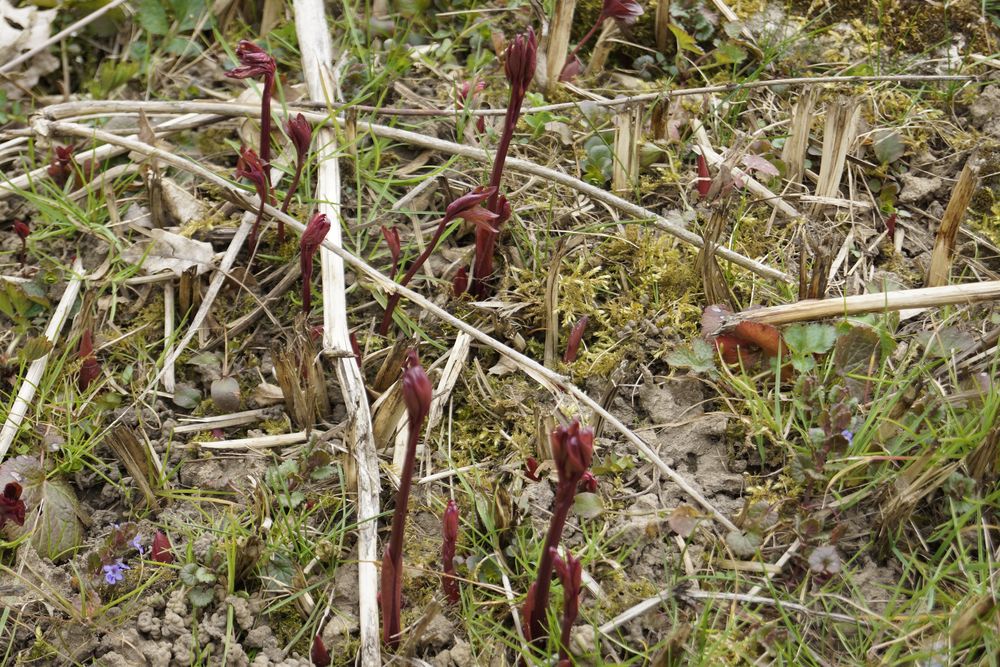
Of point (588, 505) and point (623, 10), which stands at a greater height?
point (623, 10)

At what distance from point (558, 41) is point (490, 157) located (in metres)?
0.67

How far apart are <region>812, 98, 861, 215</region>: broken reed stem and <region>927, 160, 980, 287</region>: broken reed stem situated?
15.2 inches

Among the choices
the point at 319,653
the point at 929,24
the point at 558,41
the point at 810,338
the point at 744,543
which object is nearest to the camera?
the point at 319,653

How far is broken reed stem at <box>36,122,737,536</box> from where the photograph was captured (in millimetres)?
2471

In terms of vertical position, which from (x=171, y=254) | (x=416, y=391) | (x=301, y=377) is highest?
(x=416, y=391)

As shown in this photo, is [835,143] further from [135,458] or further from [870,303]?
[135,458]

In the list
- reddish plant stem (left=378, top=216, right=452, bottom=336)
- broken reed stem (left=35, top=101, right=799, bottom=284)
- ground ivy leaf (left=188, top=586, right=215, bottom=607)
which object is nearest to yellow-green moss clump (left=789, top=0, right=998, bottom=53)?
broken reed stem (left=35, top=101, right=799, bottom=284)

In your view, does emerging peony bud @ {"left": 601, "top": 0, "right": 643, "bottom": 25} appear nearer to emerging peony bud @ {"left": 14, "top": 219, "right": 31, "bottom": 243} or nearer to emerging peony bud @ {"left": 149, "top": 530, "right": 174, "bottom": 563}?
emerging peony bud @ {"left": 14, "top": 219, "right": 31, "bottom": 243}

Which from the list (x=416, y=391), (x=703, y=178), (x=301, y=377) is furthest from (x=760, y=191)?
(x=416, y=391)

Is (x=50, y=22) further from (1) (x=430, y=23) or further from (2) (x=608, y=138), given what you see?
(2) (x=608, y=138)

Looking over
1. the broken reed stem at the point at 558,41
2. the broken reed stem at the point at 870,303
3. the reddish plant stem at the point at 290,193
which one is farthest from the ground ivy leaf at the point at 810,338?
the reddish plant stem at the point at 290,193

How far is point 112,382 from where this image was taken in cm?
276

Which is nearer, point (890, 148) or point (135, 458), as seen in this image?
point (135, 458)

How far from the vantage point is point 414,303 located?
117 inches
